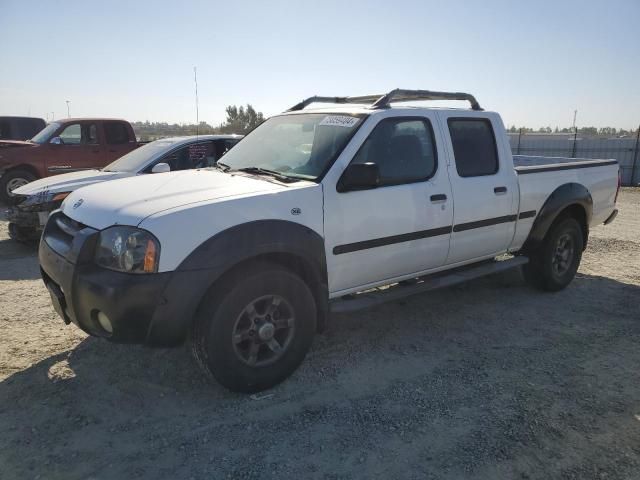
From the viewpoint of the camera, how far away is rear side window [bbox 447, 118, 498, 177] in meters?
4.29

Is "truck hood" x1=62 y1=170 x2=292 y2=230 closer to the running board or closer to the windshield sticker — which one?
the windshield sticker

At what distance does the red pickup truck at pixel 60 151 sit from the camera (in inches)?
397

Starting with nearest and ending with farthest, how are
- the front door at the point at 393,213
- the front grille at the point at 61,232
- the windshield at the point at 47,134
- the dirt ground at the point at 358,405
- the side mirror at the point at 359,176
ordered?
the dirt ground at the point at 358,405 < the front grille at the point at 61,232 < the side mirror at the point at 359,176 < the front door at the point at 393,213 < the windshield at the point at 47,134

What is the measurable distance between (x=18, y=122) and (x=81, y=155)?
6.29 m

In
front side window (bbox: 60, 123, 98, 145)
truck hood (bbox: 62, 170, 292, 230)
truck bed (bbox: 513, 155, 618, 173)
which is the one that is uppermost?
front side window (bbox: 60, 123, 98, 145)

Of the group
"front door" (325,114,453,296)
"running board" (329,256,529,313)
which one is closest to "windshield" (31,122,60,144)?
"running board" (329,256,529,313)

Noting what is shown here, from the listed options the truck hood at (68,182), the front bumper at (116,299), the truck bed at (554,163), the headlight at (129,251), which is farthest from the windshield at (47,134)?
the truck bed at (554,163)

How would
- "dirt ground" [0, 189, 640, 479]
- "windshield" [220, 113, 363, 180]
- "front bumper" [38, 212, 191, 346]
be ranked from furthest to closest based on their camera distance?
"windshield" [220, 113, 363, 180] → "front bumper" [38, 212, 191, 346] → "dirt ground" [0, 189, 640, 479]

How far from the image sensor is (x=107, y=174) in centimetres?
709

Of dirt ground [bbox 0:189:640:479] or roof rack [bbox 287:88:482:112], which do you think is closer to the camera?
dirt ground [bbox 0:189:640:479]

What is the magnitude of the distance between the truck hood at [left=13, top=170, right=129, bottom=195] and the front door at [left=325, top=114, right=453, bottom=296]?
173 inches

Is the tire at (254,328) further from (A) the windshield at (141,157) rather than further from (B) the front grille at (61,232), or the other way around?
(A) the windshield at (141,157)

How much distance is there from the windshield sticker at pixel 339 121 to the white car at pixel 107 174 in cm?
276

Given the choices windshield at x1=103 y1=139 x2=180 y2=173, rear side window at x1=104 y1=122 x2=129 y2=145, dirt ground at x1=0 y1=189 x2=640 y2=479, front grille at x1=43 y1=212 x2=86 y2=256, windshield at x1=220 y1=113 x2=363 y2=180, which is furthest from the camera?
rear side window at x1=104 y1=122 x2=129 y2=145
